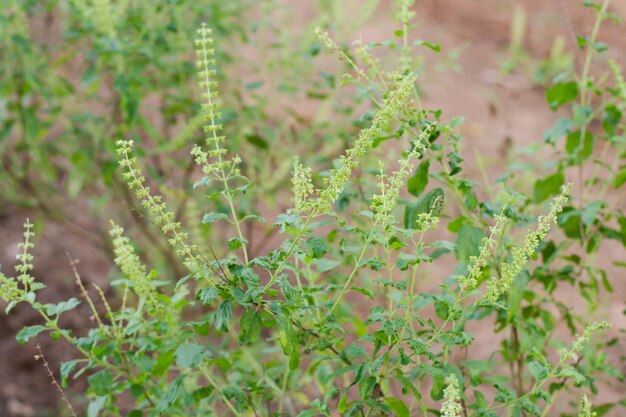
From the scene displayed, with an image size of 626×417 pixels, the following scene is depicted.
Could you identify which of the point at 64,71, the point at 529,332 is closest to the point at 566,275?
the point at 529,332

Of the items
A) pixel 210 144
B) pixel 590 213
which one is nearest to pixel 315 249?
pixel 210 144

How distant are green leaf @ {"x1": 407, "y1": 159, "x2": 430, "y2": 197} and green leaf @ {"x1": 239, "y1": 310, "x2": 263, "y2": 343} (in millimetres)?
535

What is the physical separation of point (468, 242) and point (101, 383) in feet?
2.77

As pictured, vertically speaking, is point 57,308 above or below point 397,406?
above

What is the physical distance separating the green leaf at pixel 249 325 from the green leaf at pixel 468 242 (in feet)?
1.56

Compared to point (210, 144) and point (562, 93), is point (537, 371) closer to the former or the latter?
point (210, 144)

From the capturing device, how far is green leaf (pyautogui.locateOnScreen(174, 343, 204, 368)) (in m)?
1.51

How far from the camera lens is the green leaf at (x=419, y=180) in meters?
1.74

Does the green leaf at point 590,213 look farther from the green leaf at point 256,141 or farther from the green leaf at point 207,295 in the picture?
the green leaf at point 256,141

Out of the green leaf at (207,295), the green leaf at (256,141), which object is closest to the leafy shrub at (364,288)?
the green leaf at (207,295)

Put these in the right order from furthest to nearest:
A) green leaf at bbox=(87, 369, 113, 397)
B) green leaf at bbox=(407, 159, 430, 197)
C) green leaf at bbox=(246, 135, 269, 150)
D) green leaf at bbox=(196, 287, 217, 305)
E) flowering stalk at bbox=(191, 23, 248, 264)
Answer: green leaf at bbox=(246, 135, 269, 150)
green leaf at bbox=(407, 159, 430, 197)
green leaf at bbox=(87, 369, 113, 397)
flowering stalk at bbox=(191, 23, 248, 264)
green leaf at bbox=(196, 287, 217, 305)

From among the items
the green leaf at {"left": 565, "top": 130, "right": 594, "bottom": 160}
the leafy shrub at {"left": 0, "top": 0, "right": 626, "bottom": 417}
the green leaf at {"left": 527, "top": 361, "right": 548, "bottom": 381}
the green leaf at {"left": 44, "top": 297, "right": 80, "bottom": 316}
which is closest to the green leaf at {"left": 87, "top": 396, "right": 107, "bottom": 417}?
the leafy shrub at {"left": 0, "top": 0, "right": 626, "bottom": 417}

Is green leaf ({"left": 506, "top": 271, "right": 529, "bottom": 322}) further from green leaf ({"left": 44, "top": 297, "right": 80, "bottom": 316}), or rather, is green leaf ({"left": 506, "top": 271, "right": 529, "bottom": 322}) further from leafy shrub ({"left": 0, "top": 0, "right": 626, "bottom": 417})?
green leaf ({"left": 44, "top": 297, "right": 80, "bottom": 316})

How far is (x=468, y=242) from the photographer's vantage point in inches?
65.8
